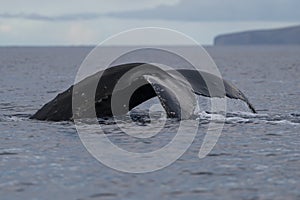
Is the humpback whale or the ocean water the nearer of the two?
the ocean water

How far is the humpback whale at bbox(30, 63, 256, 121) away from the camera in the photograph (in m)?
12.4

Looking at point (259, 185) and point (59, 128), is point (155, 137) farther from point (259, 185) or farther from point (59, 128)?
point (259, 185)

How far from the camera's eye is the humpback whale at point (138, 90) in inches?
488

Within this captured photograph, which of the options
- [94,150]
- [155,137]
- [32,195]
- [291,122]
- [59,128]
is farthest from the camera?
[291,122]

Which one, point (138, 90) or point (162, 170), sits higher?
point (138, 90)

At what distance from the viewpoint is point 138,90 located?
13.1 meters

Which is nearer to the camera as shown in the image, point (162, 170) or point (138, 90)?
point (162, 170)

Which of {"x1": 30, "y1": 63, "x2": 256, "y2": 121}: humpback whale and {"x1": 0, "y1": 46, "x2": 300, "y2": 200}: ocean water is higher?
{"x1": 30, "y1": 63, "x2": 256, "y2": 121}: humpback whale

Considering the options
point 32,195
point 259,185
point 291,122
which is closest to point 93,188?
point 32,195

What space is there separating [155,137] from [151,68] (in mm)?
1954

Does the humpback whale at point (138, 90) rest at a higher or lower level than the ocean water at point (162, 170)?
higher

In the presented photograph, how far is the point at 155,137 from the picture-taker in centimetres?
1198

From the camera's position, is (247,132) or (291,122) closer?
(247,132)

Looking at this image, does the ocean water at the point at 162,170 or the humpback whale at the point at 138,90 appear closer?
the ocean water at the point at 162,170
